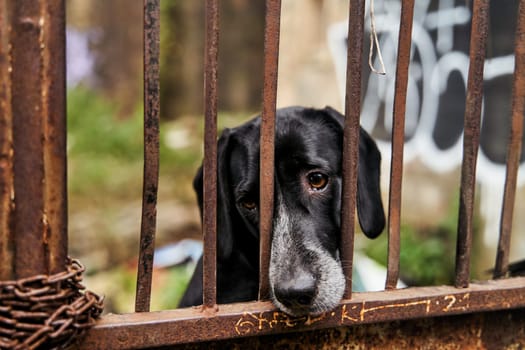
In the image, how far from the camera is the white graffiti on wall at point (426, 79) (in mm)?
4219

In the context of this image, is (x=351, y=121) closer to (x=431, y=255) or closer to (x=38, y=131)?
(x=38, y=131)

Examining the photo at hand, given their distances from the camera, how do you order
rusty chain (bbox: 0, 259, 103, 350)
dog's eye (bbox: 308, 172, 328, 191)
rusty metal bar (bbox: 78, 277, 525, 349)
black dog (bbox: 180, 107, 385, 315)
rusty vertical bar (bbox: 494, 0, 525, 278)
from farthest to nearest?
dog's eye (bbox: 308, 172, 328, 191), black dog (bbox: 180, 107, 385, 315), rusty vertical bar (bbox: 494, 0, 525, 278), rusty metal bar (bbox: 78, 277, 525, 349), rusty chain (bbox: 0, 259, 103, 350)

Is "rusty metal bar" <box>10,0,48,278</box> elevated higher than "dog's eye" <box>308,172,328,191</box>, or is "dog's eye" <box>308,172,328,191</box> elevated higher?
"rusty metal bar" <box>10,0,48,278</box>

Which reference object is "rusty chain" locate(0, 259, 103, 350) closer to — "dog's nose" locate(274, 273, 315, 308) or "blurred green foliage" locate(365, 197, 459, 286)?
"dog's nose" locate(274, 273, 315, 308)

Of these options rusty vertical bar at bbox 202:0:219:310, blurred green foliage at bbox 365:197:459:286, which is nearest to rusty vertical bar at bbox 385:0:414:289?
rusty vertical bar at bbox 202:0:219:310

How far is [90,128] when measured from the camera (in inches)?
→ 316

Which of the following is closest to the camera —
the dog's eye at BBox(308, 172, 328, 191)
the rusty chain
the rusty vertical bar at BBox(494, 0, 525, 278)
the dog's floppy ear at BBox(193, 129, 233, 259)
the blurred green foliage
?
the rusty chain

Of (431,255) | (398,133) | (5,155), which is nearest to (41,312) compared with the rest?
(5,155)

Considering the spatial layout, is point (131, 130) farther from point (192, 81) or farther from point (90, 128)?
point (192, 81)

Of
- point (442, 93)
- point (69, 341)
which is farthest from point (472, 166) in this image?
point (442, 93)

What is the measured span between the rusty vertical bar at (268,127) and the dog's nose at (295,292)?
0.15ft

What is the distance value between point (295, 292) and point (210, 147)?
1.63 feet

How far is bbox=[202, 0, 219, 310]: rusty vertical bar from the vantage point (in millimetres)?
A: 1523

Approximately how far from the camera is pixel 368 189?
2480mm
